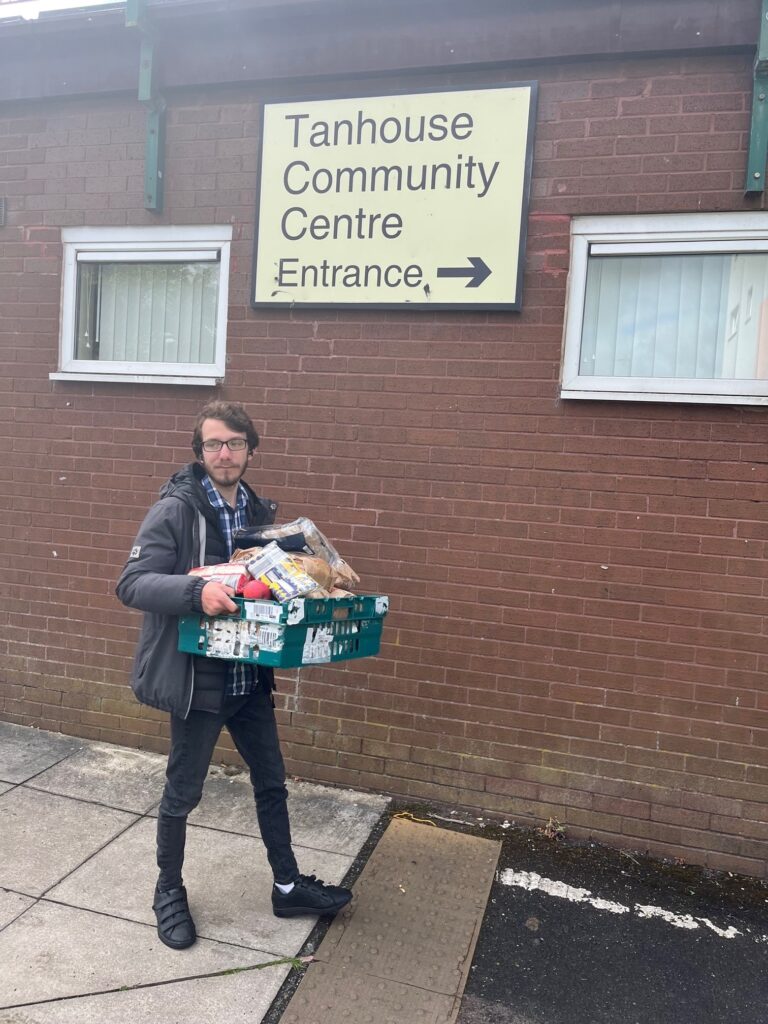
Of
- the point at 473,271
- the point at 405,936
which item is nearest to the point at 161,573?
the point at 405,936

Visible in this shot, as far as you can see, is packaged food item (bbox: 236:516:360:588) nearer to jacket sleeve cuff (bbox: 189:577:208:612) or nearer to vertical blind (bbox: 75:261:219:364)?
jacket sleeve cuff (bbox: 189:577:208:612)

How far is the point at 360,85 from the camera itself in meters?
4.00

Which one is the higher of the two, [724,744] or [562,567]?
[562,567]

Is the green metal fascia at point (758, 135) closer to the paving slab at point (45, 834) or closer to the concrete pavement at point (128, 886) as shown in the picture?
the concrete pavement at point (128, 886)

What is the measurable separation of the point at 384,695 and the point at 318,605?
69.7 inches

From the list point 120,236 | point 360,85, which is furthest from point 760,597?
point 120,236

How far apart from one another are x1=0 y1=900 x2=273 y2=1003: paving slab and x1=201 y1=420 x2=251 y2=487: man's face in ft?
5.51

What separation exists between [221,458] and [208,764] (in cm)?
112

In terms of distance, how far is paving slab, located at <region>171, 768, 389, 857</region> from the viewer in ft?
11.8

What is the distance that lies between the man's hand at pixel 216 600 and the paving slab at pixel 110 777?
6.20ft

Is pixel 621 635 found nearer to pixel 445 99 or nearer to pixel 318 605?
pixel 318 605

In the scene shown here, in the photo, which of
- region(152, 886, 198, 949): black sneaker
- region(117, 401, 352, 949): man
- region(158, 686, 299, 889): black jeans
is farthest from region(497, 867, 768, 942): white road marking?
region(152, 886, 198, 949): black sneaker

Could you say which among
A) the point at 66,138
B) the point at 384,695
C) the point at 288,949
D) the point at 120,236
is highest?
the point at 66,138

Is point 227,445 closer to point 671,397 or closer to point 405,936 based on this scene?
point 405,936
